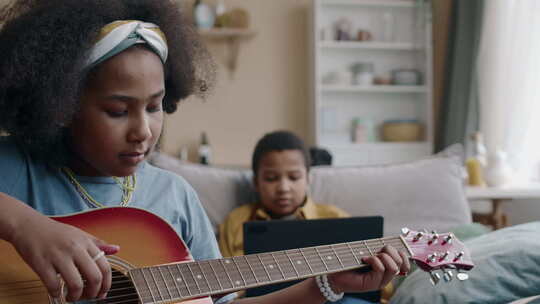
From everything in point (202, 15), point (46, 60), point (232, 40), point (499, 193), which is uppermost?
point (202, 15)

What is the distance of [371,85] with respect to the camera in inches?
166

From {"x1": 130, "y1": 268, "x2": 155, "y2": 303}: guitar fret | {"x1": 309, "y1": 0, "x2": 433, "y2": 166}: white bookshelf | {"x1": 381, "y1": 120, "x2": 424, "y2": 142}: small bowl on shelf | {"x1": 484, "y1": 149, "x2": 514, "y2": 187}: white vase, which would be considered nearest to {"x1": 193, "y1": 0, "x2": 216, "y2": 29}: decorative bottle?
{"x1": 309, "y1": 0, "x2": 433, "y2": 166}: white bookshelf

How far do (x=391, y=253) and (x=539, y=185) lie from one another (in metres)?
2.24

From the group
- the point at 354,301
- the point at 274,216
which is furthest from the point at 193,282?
the point at 274,216

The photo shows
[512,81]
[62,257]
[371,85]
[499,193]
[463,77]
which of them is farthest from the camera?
[371,85]

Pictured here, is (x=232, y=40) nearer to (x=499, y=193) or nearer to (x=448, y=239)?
(x=499, y=193)

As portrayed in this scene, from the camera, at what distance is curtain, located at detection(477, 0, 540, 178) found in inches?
126

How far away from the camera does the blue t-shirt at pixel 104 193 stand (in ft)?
3.12

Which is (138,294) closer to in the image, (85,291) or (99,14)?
(85,291)

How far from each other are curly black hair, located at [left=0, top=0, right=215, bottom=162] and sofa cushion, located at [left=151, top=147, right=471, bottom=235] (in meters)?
0.99

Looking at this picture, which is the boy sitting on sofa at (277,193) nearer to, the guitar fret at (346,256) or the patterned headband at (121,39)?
the guitar fret at (346,256)

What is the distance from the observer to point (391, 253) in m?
1.04

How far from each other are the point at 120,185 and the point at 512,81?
9.44 ft

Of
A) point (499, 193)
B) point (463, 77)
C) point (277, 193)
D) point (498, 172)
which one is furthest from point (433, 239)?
point (463, 77)
